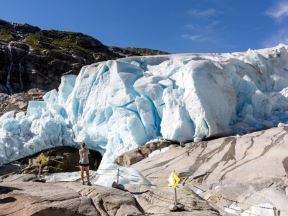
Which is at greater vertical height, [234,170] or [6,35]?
[6,35]

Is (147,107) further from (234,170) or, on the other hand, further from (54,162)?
(234,170)

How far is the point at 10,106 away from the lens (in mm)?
38375

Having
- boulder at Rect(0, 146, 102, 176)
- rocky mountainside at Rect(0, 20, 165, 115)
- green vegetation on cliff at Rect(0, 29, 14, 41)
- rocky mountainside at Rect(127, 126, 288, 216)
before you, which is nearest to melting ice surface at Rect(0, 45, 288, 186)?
boulder at Rect(0, 146, 102, 176)

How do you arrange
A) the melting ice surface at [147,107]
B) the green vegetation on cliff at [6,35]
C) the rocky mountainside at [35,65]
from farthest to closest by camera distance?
the green vegetation on cliff at [6,35] → the rocky mountainside at [35,65] → the melting ice surface at [147,107]

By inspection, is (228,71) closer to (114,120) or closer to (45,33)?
(114,120)

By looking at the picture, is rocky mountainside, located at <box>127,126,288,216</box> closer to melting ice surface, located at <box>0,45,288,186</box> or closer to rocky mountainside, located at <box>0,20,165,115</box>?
melting ice surface, located at <box>0,45,288,186</box>

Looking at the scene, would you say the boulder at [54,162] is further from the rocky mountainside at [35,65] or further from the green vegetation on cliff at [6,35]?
the green vegetation on cliff at [6,35]

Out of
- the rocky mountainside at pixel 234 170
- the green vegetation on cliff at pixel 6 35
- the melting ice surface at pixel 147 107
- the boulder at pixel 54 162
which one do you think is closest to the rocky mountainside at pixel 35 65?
the green vegetation on cliff at pixel 6 35

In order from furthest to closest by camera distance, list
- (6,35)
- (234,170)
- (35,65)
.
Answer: (6,35) → (35,65) → (234,170)

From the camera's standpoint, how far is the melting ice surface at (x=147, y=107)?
82.4 feet

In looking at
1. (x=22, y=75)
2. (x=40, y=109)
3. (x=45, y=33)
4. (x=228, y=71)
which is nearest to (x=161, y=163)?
(x=228, y=71)

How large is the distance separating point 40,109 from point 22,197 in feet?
64.3

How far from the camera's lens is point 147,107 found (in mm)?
26234

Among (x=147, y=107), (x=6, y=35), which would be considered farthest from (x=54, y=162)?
(x=6, y=35)
